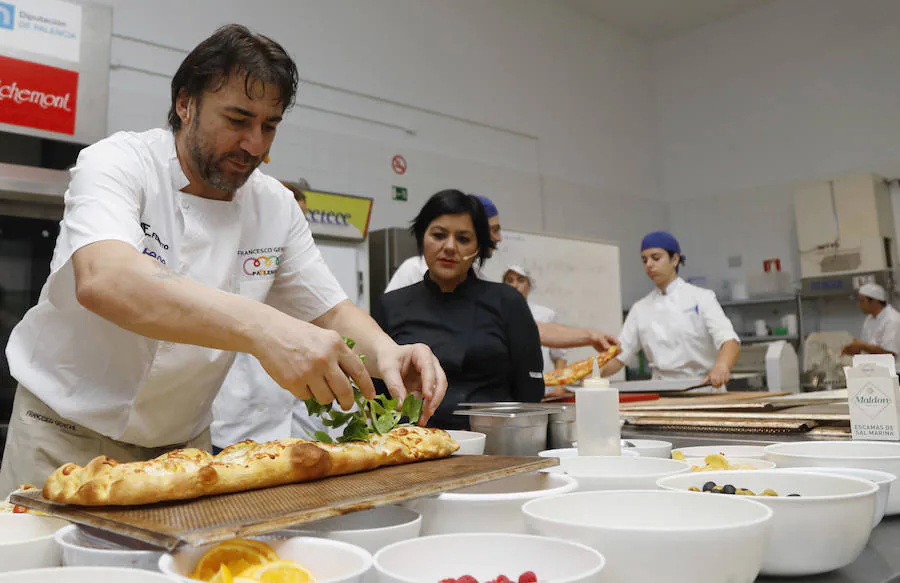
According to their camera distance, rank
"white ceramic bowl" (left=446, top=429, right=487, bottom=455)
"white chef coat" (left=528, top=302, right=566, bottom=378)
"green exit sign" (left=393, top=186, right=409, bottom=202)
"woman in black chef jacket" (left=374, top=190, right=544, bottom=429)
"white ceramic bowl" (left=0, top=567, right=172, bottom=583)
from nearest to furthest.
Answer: "white ceramic bowl" (left=0, top=567, right=172, bottom=583)
"white ceramic bowl" (left=446, top=429, right=487, bottom=455)
"woman in black chef jacket" (left=374, top=190, right=544, bottom=429)
"white chef coat" (left=528, top=302, right=566, bottom=378)
"green exit sign" (left=393, top=186, right=409, bottom=202)

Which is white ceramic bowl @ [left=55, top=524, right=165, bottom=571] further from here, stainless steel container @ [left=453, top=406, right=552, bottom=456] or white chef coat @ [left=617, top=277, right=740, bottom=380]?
white chef coat @ [left=617, top=277, right=740, bottom=380]

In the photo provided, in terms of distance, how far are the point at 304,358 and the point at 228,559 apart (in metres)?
0.41

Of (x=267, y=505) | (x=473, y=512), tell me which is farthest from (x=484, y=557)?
(x=267, y=505)

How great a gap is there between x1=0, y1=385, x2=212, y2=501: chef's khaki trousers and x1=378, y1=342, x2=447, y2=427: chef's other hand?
23.1 inches

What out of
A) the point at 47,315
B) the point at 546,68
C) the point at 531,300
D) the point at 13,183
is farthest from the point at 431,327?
the point at 546,68

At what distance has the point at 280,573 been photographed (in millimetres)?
672

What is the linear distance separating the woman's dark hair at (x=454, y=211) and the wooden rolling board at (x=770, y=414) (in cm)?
90

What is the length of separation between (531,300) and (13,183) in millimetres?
4095

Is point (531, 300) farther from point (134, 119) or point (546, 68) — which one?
point (134, 119)

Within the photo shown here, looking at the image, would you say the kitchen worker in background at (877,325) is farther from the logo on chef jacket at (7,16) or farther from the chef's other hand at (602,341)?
the logo on chef jacket at (7,16)

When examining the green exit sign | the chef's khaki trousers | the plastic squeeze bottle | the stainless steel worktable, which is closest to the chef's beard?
the chef's khaki trousers

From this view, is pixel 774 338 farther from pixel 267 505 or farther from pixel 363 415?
pixel 267 505

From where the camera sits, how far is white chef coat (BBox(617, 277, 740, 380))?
15.0 feet

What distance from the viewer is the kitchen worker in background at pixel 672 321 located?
460 centimetres
